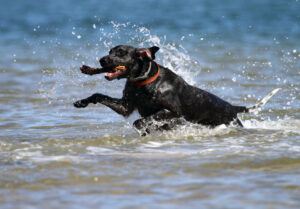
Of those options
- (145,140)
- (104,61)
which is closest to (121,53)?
(104,61)

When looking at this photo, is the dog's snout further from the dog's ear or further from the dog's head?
the dog's ear

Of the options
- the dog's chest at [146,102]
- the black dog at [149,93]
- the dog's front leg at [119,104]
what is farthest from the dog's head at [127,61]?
the dog's front leg at [119,104]

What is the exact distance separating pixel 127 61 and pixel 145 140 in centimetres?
85

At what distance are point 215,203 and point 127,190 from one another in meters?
0.69

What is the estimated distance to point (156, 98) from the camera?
6.74 meters

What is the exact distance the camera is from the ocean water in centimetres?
442

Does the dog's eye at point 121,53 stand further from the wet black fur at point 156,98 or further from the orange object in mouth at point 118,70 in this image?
the orange object in mouth at point 118,70

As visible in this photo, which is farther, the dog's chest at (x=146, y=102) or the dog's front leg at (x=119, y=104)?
the dog's front leg at (x=119, y=104)

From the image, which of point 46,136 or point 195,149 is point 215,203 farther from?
point 46,136

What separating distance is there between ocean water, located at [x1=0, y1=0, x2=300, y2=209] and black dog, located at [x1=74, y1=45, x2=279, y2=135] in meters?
0.17

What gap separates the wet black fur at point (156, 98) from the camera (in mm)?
6652

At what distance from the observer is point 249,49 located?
1683cm

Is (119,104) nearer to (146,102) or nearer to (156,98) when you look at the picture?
(146,102)

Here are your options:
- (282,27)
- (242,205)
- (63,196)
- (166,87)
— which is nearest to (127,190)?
(63,196)
